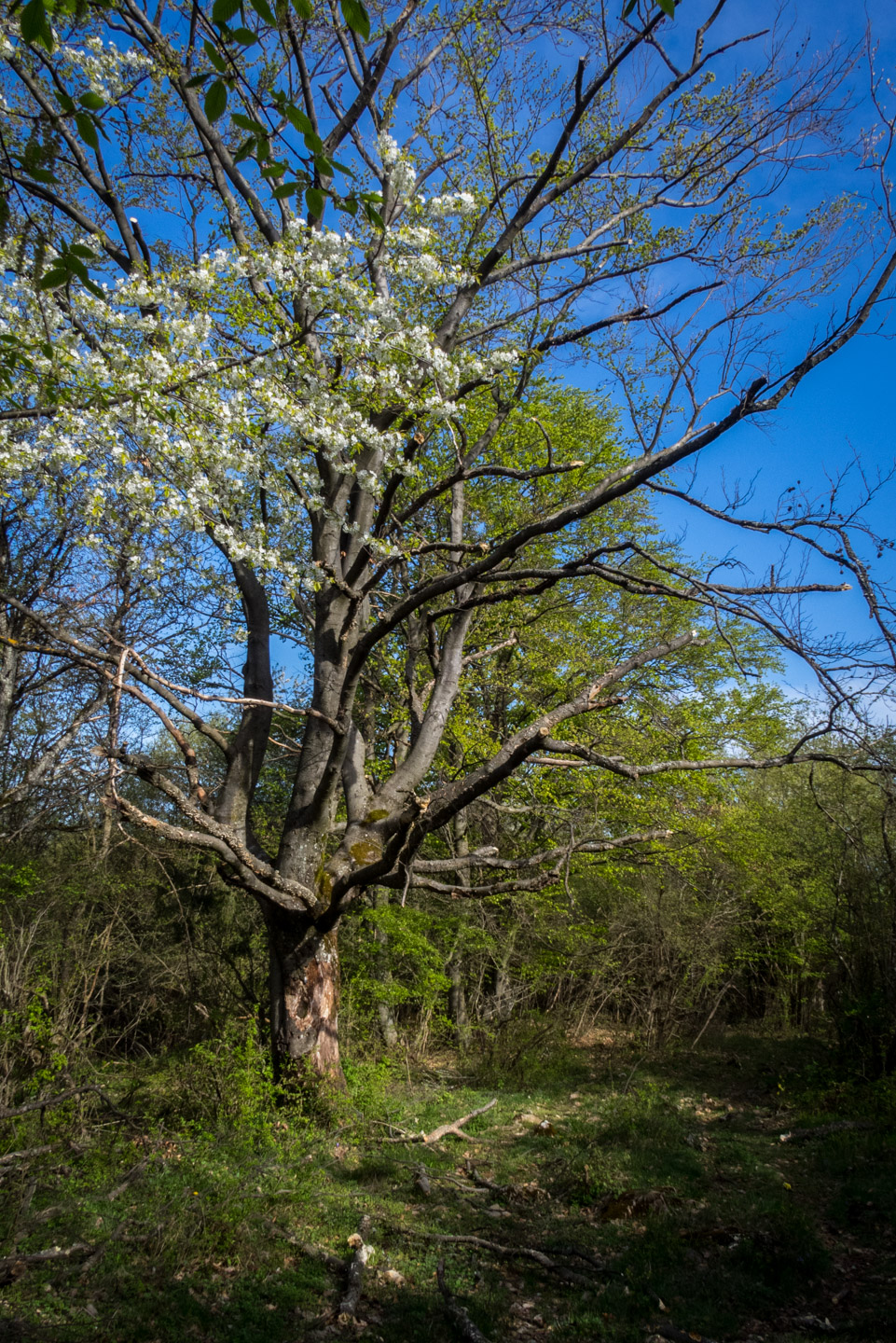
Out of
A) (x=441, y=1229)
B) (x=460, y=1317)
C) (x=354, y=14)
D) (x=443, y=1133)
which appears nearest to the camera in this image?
(x=354, y=14)

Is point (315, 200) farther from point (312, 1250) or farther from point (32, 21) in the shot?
point (312, 1250)

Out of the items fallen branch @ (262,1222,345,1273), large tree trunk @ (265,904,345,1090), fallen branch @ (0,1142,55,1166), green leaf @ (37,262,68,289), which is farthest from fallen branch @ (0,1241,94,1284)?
green leaf @ (37,262,68,289)

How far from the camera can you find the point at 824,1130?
309 inches

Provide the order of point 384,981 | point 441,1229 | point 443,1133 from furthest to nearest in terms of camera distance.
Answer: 1. point 384,981
2. point 443,1133
3. point 441,1229

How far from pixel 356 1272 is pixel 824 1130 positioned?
18.9ft

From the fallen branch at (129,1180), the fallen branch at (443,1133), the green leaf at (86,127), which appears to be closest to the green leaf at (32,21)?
the green leaf at (86,127)

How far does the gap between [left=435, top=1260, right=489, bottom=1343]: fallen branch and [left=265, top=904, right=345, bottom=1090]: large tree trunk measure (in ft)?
9.06

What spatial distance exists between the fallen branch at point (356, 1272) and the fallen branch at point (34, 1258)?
134 cm

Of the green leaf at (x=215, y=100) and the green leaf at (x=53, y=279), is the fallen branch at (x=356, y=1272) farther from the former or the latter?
the green leaf at (x=215, y=100)

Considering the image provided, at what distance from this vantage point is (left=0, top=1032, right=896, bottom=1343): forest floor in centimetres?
388

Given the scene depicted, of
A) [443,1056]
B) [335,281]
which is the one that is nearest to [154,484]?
[335,281]

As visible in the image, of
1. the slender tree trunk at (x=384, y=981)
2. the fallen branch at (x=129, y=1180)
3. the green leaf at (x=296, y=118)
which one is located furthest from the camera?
the slender tree trunk at (x=384, y=981)

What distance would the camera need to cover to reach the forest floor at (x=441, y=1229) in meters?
3.88

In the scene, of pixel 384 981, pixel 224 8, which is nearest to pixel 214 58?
pixel 224 8
